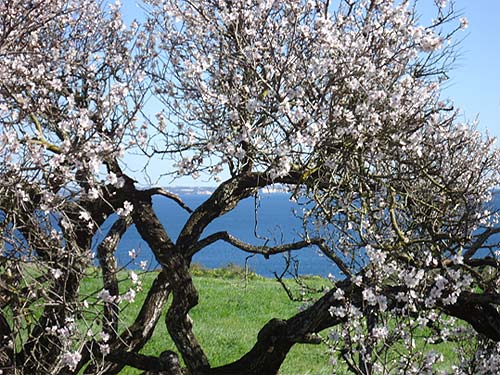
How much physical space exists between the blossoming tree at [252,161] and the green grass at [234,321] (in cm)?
196

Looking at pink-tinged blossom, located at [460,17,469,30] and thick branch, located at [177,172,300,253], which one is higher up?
pink-tinged blossom, located at [460,17,469,30]

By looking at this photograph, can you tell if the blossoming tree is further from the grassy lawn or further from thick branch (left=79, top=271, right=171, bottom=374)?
the grassy lawn

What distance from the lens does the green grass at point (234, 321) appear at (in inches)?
370

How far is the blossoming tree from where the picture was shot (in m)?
4.20

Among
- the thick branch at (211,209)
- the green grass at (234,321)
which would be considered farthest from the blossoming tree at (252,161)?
the green grass at (234,321)

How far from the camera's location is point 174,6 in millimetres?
5758

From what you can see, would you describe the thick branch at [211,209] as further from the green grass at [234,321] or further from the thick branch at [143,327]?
the green grass at [234,321]

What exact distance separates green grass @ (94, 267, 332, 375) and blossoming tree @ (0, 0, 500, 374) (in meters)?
1.96

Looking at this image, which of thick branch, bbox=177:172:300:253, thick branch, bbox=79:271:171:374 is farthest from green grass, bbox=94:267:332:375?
thick branch, bbox=177:172:300:253

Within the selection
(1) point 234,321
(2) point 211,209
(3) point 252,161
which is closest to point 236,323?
(1) point 234,321

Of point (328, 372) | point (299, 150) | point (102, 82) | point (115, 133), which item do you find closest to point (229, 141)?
point (299, 150)

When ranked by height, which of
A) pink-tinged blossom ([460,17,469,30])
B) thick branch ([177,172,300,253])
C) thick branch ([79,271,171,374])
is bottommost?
thick branch ([79,271,171,374])

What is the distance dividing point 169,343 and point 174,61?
5750mm

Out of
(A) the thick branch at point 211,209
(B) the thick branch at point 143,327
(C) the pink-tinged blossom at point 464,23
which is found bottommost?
(B) the thick branch at point 143,327
